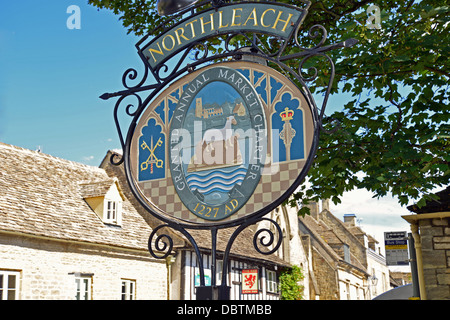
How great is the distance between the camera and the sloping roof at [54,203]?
1584cm

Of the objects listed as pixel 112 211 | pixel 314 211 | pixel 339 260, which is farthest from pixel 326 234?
pixel 112 211

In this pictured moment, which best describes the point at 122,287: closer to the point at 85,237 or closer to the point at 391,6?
the point at 85,237

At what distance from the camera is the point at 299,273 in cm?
2870

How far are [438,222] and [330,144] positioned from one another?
380 centimetres

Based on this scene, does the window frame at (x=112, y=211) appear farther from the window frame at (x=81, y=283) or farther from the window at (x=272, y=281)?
the window at (x=272, y=281)

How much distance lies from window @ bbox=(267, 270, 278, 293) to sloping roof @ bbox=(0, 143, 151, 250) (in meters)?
8.09

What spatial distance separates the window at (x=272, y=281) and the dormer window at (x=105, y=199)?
9.66m

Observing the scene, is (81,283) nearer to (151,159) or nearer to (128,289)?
(128,289)

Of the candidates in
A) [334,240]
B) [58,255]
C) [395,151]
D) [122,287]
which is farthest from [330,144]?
[334,240]

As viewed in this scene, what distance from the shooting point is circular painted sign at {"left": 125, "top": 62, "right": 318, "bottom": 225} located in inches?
151

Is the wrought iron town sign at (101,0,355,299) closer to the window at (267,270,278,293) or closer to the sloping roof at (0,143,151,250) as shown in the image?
the sloping roof at (0,143,151,250)

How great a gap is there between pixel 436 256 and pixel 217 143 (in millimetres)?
8552

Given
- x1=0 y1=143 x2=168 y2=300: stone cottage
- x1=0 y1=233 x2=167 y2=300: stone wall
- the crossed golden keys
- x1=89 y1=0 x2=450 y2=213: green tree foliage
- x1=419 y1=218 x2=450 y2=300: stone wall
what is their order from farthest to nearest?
x1=0 y1=143 x2=168 y2=300: stone cottage → x1=0 y1=233 x2=167 y2=300: stone wall → x1=419 y1=218 x2=450 y2=300: stone wall → x1=89 y1=0 x2=450 y2=213: green tree foliage → the crossed golden keys

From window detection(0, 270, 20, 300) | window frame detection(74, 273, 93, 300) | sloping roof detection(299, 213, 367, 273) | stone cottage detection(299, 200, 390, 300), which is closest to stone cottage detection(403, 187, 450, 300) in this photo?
window frame detection(74, 273, 93, 300)
